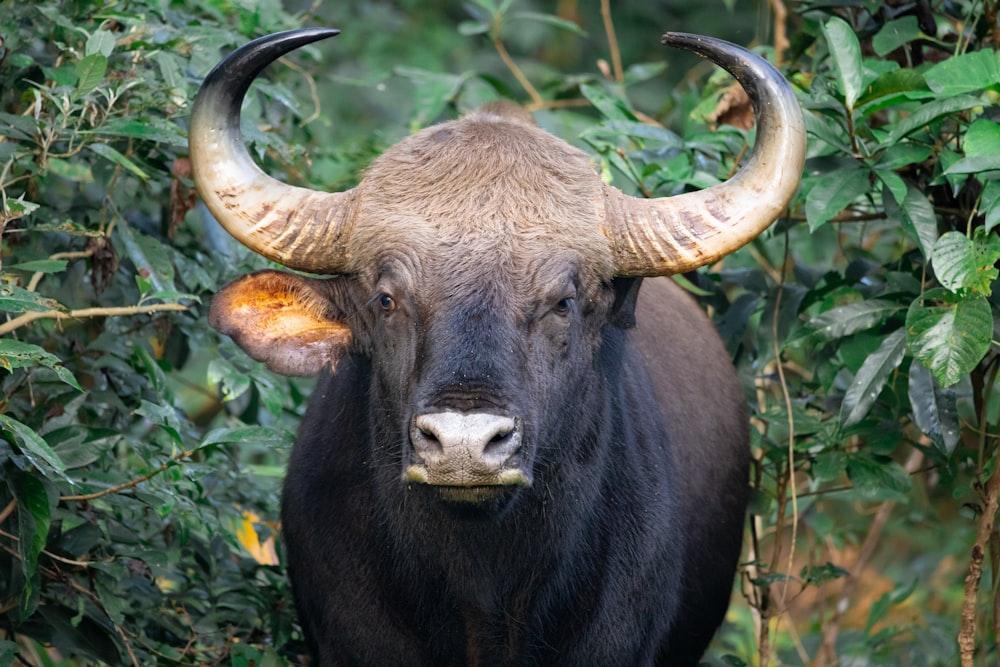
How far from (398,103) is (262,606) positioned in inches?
304

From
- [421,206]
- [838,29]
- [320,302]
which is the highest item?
[838,29]

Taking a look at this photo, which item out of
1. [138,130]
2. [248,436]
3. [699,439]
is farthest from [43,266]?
[699,439]

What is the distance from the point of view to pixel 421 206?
4.58 m

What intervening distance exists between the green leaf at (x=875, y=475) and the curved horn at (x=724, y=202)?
1.60m

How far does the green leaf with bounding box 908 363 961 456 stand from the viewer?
517 centimetres

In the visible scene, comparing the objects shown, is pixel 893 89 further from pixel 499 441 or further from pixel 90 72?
pixel 90 72

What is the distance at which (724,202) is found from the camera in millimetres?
4539

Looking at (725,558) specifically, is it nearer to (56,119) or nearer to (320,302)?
(320,302)

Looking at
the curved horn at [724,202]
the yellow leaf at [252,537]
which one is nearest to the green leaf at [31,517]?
the yellow leaf at [252,537]

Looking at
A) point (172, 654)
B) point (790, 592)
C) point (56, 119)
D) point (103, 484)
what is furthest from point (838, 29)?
point (790, 592)

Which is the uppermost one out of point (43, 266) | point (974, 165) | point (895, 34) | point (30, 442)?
point (895, 34)

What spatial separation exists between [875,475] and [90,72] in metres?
3.42

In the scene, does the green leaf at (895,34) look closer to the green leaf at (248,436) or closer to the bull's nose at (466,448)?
the bull's nose at (466,448)

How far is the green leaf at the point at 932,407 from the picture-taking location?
17.0ft
